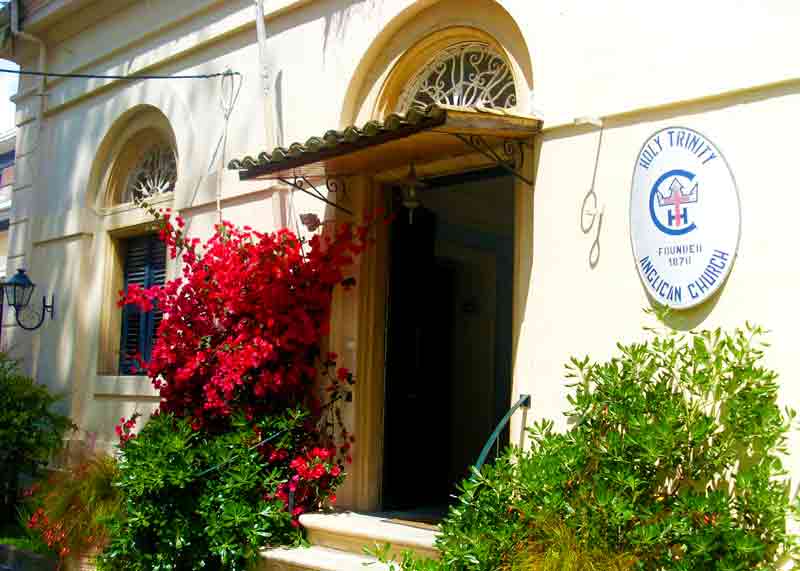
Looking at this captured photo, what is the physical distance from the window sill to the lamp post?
4.63ft

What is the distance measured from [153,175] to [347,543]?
514 cm

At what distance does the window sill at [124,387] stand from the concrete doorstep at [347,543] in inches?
115

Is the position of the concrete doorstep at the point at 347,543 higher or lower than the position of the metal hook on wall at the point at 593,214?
lower

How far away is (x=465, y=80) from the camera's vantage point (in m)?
6.79

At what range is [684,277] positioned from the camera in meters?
5.13

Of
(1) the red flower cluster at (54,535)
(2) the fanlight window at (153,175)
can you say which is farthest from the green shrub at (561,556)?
(2) the fanlight window at (153,175)

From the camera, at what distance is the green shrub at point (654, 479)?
454cm

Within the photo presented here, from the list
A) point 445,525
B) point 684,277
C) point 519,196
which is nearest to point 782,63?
point 684,277

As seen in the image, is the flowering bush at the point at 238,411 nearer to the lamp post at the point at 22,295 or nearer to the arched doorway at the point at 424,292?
the arched doorway at the point at 424,292

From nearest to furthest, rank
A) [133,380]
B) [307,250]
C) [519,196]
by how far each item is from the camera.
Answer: [519,196] → [307,250] → [133,380]

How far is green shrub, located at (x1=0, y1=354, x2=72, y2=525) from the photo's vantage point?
9.28m

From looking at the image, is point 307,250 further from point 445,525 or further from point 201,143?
point 445,525

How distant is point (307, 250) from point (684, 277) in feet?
10.9

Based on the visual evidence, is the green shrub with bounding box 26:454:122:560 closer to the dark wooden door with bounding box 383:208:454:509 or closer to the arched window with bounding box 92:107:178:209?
the dark wooden door with bounding box 383:208:454:509
